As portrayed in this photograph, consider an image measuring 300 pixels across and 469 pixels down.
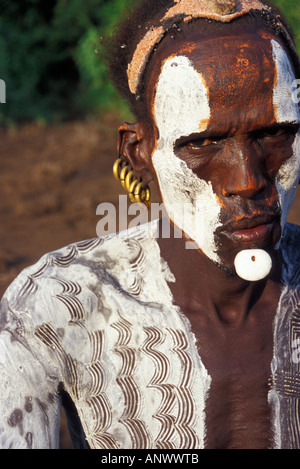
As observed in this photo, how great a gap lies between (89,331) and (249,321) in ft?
1.92

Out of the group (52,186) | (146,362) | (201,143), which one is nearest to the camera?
(201,143)

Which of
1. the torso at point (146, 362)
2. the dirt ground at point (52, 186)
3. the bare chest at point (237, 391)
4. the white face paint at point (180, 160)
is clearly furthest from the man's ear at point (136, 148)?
the dirt ground at point (52, 186)

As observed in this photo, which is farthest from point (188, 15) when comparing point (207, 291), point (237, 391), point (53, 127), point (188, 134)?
point (53, 127)

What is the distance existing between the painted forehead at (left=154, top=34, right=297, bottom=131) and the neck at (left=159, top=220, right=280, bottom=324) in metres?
0.56

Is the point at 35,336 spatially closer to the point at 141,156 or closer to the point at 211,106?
the point at 141,156

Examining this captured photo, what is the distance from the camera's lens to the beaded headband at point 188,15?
2299 millimetres

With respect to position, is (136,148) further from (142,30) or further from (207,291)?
(207,291)

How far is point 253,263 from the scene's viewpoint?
229 cm

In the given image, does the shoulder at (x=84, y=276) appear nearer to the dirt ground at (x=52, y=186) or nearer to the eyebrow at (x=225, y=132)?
the eyebrow at (x=225, y=132)

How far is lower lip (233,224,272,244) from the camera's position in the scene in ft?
7.48

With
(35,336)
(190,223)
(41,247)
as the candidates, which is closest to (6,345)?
(35,336)

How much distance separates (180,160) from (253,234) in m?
0.34

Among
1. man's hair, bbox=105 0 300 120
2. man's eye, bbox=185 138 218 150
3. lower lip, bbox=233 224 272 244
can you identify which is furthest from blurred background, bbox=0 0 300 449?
lower lip, bbox=233 224 272 244

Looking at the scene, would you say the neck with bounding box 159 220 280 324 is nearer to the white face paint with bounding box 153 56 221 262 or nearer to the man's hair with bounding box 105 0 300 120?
the white face paint with bounding box 153 56 221 262
